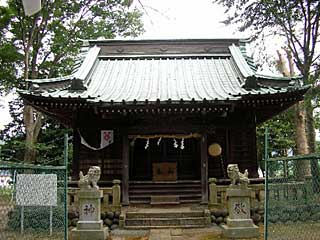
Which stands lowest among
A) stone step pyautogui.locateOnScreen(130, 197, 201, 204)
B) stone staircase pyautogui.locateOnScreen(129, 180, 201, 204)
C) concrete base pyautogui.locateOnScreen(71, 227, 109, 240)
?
concrete base pyautogui.locateOnScreen(71, 227, 109, 240)

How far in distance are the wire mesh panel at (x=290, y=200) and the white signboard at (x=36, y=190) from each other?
4.48 metres

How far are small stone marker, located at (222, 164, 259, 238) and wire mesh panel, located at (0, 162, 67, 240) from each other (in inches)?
175

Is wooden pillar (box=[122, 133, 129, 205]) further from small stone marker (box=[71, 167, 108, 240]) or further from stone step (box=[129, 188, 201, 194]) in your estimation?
small stone marker (box=[71, 167, 108, 240])

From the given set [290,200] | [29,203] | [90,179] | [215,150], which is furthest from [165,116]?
[29,203]

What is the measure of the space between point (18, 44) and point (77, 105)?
865 cm

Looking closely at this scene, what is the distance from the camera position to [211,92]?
533 inches

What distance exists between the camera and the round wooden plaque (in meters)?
13.7

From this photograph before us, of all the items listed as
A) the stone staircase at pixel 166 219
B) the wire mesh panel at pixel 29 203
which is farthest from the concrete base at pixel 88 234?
the stone staircase at pixel 166 219

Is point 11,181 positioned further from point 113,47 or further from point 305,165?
point 113,47

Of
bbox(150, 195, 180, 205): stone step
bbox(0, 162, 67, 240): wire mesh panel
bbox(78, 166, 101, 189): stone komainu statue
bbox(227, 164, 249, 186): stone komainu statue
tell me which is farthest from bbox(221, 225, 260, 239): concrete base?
bbox(0, 162, 67, 240): wire mesh panel

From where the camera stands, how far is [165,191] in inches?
547

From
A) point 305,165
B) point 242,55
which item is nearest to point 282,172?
point 305,165

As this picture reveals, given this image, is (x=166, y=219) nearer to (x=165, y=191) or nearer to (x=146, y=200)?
(x=146, y=200)

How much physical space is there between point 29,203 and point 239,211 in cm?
553
